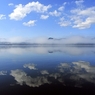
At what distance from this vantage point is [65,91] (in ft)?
56.2

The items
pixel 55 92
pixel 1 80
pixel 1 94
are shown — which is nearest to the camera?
pixel 1 94

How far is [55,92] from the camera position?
1686 cm

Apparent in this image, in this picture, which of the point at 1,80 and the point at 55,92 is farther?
the point at 1,80

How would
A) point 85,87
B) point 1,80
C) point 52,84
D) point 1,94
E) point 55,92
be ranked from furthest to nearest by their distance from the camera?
point 1,80 < point 52,84 < point 85,87 < point 55,92 < point 1,94

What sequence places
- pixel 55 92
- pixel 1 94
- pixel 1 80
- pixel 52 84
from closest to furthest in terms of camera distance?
pixel 1 94, pixel 55 92, pixel 52 84, pixel 1 80

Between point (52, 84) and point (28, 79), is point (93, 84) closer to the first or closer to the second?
point (52, 84)

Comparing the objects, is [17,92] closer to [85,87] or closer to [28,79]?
[28,79]

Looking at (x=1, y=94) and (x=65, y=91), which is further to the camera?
(x=65, y=91)

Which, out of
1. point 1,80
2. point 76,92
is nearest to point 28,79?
point 1,80

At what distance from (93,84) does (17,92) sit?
31.1 feet

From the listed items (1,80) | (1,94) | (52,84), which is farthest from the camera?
(1,80)

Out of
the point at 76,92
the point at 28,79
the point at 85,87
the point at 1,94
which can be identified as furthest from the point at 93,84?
the point at 1,94

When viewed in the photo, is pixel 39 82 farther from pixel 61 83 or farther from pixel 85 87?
pixel 85 87

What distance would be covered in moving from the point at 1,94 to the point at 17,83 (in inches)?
169
